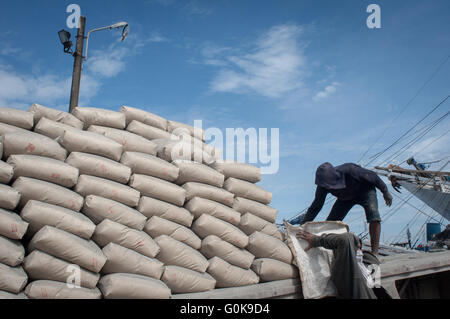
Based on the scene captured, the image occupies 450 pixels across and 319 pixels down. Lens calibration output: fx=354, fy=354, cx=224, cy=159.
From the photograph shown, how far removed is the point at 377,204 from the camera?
3.81m

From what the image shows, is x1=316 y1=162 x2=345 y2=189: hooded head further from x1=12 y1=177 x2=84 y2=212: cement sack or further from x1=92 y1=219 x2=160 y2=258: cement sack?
x1=12 y1=177 x2=84 y2=212: cement sack

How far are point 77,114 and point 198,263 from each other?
172 centimetres

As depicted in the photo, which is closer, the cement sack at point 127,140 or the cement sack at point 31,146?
the cement sack at point 31,146

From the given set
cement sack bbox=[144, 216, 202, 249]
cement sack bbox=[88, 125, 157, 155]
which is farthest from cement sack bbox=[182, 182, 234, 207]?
cement sack bbox=[88, 125, 157, 155]

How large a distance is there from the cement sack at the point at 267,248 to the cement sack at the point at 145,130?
1360 millimetres

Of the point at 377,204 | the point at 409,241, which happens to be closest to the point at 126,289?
the point at 377,204

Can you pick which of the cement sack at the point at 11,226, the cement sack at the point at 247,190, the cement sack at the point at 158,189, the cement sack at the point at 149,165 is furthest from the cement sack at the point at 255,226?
the cement sack at the point at 11,226

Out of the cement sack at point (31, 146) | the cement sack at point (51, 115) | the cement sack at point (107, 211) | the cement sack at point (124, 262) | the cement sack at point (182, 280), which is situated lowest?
the cement sack at point (182, 280)

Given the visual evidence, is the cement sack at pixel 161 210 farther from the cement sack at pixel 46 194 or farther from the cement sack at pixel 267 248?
the cement sack at pixel 267 248

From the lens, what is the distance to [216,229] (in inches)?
118

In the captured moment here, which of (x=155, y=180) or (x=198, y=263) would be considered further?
(x=155, y=180)

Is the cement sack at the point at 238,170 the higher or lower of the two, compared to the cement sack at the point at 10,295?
higher

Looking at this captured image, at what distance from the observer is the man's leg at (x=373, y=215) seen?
373 centimetres

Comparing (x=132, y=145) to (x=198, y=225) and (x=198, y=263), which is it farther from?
(x=198, y=263)
